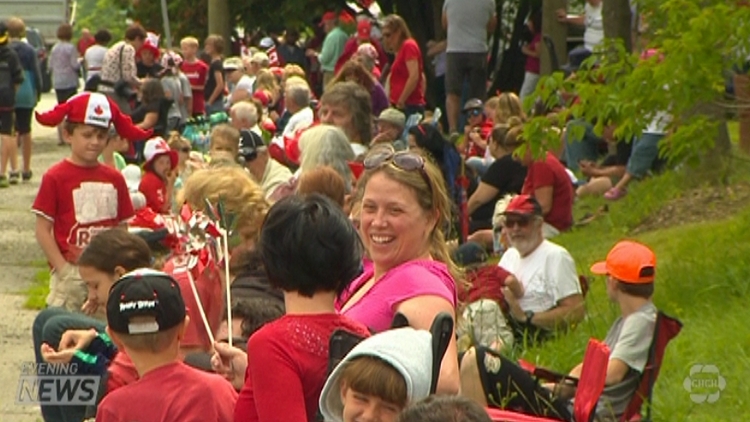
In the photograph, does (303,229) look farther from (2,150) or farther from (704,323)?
(2,150)

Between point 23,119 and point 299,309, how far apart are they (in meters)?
16.5

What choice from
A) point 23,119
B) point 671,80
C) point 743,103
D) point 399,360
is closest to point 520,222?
point 671,80

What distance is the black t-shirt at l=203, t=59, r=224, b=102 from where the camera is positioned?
24.0 meters

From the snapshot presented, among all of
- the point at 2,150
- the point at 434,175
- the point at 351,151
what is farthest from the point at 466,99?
the point at 434,175

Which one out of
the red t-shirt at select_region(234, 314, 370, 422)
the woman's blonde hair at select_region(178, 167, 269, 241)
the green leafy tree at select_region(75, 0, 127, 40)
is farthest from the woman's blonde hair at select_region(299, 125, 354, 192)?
the green leafy tree at select_region(75, 0, 127, 40)

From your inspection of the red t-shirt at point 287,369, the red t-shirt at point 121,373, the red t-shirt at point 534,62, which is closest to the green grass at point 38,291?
the red t-shirt at point 121,373

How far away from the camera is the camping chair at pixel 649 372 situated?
682 cm

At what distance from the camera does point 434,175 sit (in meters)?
4.96

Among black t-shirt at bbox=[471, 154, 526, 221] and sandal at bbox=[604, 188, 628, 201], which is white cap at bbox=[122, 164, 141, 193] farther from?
sandal at bbox=[604, 188, 628, 201]

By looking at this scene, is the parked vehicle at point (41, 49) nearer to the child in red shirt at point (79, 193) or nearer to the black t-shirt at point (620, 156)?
the black t-shirt at point (620, 156)

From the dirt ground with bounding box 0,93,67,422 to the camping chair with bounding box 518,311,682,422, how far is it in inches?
131

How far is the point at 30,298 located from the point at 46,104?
22377 mm

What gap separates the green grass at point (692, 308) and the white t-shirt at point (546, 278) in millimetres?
229

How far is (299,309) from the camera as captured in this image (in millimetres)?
4281
